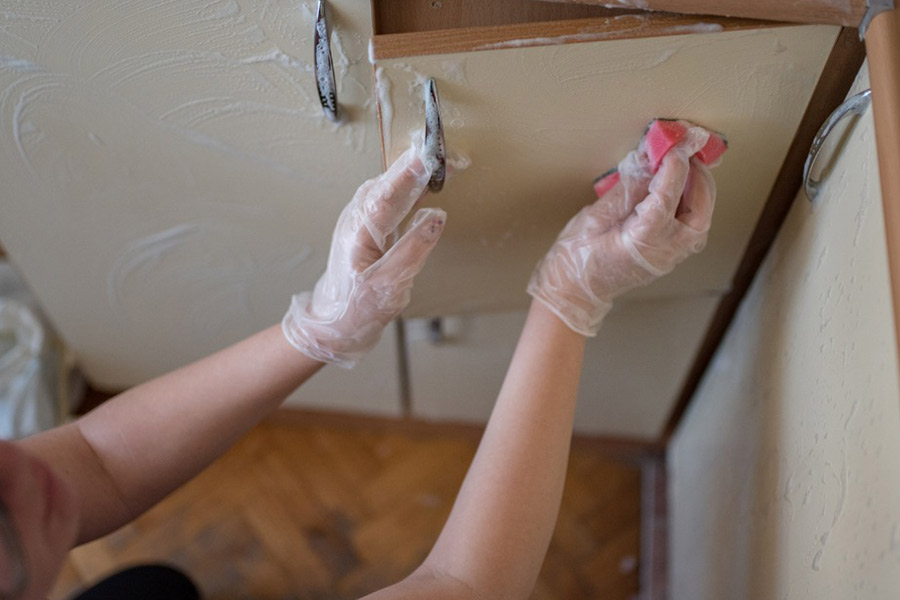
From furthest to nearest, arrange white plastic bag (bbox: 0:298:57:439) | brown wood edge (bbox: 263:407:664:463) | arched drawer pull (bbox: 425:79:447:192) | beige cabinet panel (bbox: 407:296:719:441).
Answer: brown wood edge (bbox: 263:407:664:463) → white plastic bag (bbox: 0:298:57:439) → beige cabinet panel (bbox: 407:296:719:441) → arched drawer pull (bbox: 425:79:447:192)

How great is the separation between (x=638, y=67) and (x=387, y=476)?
2.49ft

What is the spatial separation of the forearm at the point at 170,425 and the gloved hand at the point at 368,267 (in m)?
0.03

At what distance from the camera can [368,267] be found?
2.01 ft

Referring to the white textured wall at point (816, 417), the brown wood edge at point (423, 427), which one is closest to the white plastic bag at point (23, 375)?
the brown wood edge at point (423, 427)

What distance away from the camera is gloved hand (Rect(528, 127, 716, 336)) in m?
0.58

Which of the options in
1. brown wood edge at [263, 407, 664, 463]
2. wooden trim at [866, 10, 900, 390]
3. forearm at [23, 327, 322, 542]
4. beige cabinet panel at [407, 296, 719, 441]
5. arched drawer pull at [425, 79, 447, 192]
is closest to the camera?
wooden trim at [866, 10, 900, 390]

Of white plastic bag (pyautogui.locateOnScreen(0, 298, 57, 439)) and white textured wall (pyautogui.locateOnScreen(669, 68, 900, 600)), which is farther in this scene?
white plastic bag (pyautogui.locateOnScreen(0, 298, 57, 439))

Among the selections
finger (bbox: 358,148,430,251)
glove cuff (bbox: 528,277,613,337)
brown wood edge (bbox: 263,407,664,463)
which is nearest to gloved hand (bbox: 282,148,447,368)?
finger (bbox: 358,148,430,251)

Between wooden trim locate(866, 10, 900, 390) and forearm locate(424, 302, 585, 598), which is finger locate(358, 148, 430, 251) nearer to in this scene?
forearm locate(424, 302, 585, 598)

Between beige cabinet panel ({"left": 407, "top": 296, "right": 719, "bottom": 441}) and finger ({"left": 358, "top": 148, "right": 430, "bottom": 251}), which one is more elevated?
finger ({"left": 358, "top": 148, "right": 430, "bottom": 251})

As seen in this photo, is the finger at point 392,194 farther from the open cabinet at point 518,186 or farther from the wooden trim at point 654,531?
the wooden trim at point 654,531

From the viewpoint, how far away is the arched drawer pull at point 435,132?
0.54 meters

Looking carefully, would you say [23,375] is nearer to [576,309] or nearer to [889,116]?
[576,309]

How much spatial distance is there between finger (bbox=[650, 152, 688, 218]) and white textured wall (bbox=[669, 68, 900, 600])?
0.10 metres
